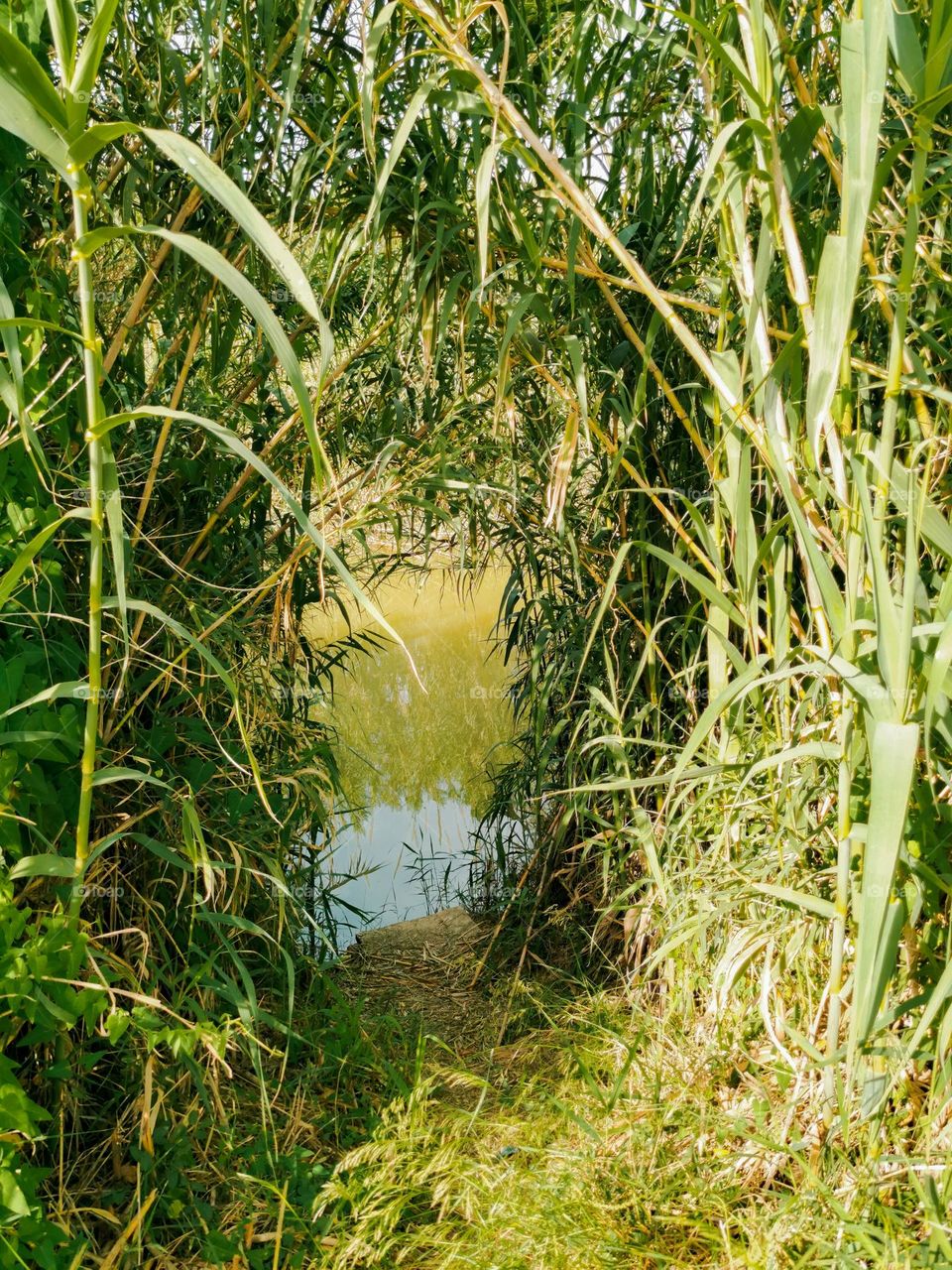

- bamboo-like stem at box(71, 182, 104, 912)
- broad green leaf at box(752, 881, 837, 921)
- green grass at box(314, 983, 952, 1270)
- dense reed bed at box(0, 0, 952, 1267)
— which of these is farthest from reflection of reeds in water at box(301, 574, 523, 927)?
bamboo-like stem at box(71, 182, 104, 912)

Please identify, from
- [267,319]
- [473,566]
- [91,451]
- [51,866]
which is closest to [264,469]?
[267,319]

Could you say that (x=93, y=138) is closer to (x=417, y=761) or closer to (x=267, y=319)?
(x=267, y=319)

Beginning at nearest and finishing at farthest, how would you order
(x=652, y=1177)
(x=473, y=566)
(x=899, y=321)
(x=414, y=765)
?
1. (x=899, y=321)
2. (x=652, y=1177)
3. (x=473, y=566)
4. (x=414, y=765)

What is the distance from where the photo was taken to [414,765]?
4.16 metres

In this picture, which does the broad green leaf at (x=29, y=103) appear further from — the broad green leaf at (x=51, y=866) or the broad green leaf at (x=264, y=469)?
the broad green leaf at (x=51, y=866)

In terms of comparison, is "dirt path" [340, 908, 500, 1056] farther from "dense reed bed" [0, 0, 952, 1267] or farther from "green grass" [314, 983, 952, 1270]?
"green grass" [314, 983, 952, 1270]

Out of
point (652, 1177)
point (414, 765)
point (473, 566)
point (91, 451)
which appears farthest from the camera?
point (414, 765)

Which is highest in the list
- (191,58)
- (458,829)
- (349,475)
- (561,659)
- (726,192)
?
(191,58)

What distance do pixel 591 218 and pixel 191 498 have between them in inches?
33.4

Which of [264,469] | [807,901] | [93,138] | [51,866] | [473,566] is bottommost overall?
[807,901]

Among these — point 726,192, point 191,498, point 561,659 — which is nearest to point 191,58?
point 191,498

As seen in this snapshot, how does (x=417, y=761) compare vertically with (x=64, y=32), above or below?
below

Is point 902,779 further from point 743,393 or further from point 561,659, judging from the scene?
point 561,659

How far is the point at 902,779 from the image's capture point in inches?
37.5
